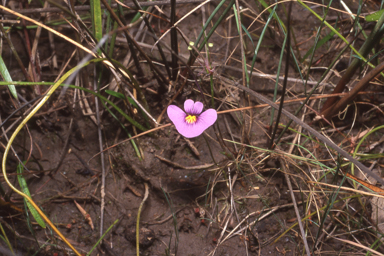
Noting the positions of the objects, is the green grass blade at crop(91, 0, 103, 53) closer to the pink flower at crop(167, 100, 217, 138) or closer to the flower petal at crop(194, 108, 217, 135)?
the pink flower at crop(167, 100, 217, 138)

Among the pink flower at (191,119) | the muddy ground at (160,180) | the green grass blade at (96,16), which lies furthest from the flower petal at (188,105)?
the green grass blade at (96,16)

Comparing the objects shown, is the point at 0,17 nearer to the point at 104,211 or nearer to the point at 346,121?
the point at 104,211

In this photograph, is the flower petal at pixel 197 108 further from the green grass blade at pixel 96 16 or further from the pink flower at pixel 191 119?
the green grass blade at pixel 96 16

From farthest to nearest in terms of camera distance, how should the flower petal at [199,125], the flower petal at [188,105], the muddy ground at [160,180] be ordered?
the muddy ground at [160,180] < the flower petal at [188,105] < the flower petal at [199,125]

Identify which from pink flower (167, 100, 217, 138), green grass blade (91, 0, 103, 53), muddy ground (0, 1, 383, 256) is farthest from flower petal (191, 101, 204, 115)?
green grass blade (91, 0, 103, 53)

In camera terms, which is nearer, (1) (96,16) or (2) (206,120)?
(2) (206,120)

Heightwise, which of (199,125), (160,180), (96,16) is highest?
(96,16)

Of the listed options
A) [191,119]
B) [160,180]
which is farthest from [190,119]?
[160,180]

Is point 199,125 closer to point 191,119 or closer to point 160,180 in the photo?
point 191,119
